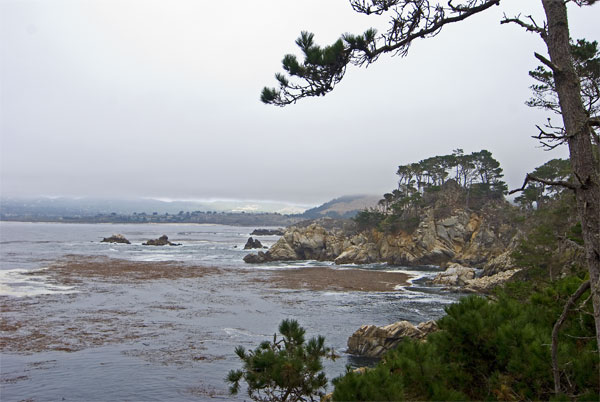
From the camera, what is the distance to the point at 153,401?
44.4ft

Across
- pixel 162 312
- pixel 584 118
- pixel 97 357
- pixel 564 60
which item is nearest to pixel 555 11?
pixel 564 60

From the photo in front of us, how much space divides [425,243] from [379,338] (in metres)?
43.1

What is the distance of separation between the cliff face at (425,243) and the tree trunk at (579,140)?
53.2 meters

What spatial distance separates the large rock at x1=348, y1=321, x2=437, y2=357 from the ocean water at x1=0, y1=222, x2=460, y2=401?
2.28ft

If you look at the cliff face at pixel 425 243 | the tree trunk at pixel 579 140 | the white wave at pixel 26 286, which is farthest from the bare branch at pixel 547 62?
the cliff face at pixel 425 243

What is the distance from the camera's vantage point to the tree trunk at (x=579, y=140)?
14.5ft

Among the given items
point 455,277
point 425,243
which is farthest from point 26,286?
point 425,243

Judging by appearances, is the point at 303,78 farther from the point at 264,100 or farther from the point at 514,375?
the point at 514,375

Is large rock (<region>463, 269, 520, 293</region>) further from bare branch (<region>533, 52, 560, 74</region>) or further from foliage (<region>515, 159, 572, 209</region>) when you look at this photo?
bare branch (<region>533, 52, 560, 74</region>)

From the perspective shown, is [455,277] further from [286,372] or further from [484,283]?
[286,372]

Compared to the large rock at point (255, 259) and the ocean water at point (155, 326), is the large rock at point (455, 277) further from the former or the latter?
the large rock at point (255, 259)

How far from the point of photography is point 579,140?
→ 4.54 m

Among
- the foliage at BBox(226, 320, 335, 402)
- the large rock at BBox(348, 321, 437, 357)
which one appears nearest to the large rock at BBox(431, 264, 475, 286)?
the large rock at BBox(348, 321, 437, 357)

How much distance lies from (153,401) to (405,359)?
1085cm
